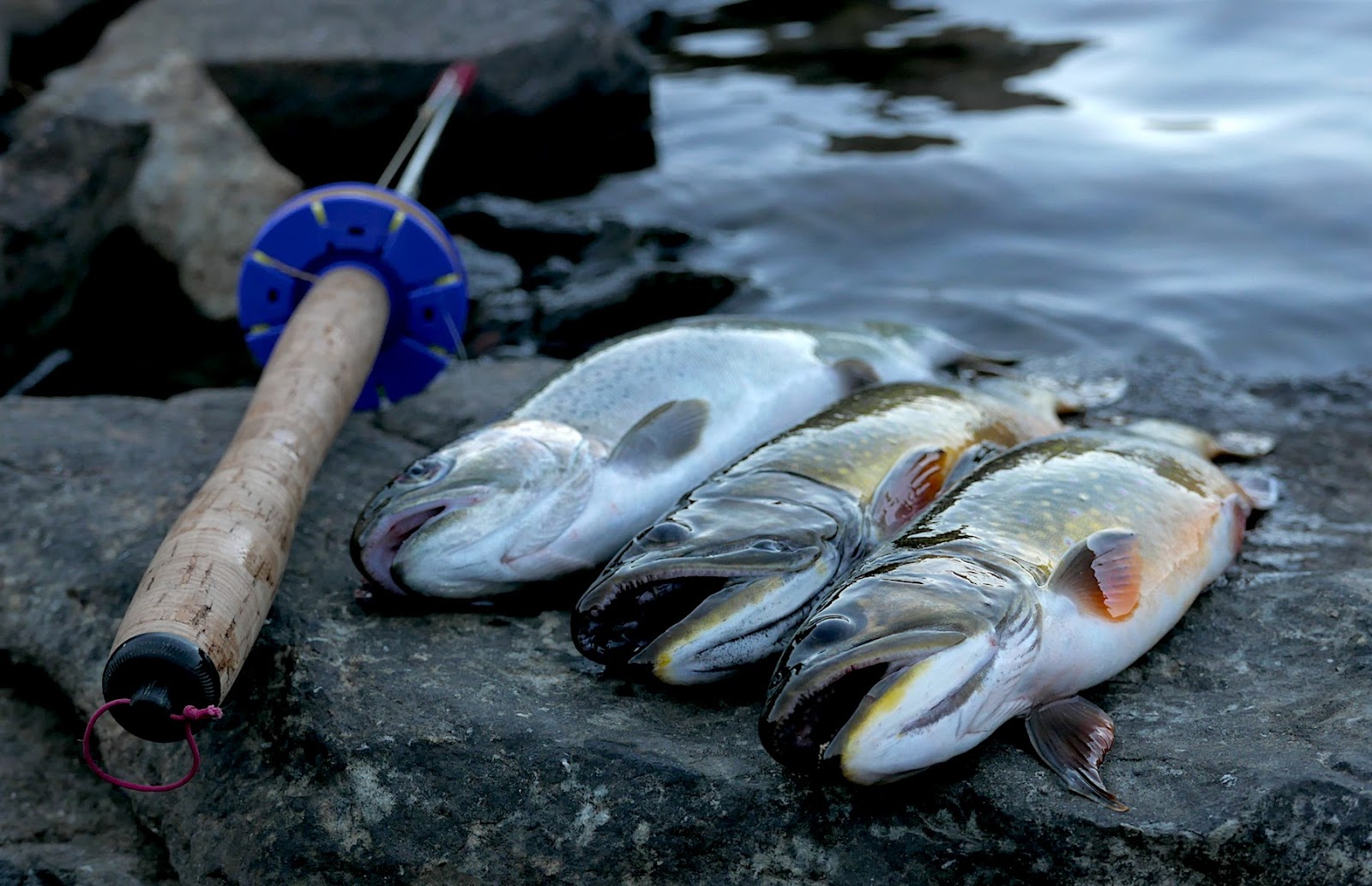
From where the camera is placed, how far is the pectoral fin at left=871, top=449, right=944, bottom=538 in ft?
12.6

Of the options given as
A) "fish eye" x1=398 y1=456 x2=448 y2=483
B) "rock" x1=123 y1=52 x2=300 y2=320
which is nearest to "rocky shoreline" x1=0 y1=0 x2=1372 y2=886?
"fish eye" x1=398 y1=456 x2=448 y2=483

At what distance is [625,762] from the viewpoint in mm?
3240

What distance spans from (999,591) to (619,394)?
170cm

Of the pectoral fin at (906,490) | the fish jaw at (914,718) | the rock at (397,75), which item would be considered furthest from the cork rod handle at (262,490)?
the rock at (397,75)

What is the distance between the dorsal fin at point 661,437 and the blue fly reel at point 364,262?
4.29ft

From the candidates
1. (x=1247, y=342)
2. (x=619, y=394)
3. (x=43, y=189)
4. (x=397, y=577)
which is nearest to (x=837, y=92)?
(x=1247, y=342)

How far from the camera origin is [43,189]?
7316mm

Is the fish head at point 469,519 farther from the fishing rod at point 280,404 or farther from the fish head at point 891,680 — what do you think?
the fish head at point 891,680

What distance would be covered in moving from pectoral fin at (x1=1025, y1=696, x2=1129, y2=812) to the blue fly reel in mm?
2964

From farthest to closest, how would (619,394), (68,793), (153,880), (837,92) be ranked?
(837,92)
(619,394)
(68,793)
(153,880)

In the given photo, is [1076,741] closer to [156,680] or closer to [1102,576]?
[1102,576]

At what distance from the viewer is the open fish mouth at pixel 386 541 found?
12.5 ft

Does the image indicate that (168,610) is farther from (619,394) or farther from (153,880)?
(619,394)

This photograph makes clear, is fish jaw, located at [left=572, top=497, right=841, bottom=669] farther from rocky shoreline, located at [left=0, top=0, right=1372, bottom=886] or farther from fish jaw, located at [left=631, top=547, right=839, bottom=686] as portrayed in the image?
rocky shoreline, located at [left=0, top=0, right=1372, bottom=886]
